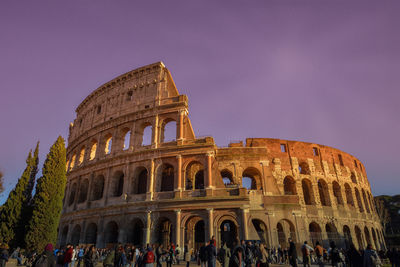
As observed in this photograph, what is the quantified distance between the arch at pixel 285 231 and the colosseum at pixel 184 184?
86 mm

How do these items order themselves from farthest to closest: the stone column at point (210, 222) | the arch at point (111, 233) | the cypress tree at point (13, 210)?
the arch at point (111, 233) → the stone column at point (210, 222) → the cypress tree at point (13, 210)

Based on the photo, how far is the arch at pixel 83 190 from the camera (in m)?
25.2

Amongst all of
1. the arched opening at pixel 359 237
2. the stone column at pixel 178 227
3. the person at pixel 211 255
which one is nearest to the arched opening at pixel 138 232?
the stone column at pixel 178 227

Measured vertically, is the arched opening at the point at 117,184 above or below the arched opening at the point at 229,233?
above

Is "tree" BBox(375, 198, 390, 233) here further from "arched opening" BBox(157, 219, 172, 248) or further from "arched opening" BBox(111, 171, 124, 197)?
"arched opening" BBox(111, 171, 124, 197)

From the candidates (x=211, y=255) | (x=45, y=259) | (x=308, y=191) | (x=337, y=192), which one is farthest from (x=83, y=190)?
(x=337, y=192)

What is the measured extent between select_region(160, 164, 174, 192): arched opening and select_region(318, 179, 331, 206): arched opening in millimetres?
16589

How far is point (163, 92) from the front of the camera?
80.2 ft

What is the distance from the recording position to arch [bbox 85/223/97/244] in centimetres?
2205

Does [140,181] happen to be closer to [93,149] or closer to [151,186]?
[151,186]

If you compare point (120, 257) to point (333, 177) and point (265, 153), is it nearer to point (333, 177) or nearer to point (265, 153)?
point (265, 153)

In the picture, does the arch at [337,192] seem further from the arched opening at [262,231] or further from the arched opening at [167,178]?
the arched opening at [167,178]

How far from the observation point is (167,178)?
73.4 feet

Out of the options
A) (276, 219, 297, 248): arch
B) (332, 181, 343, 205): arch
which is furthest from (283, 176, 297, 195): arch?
(332, 181, 343, 205): arch
